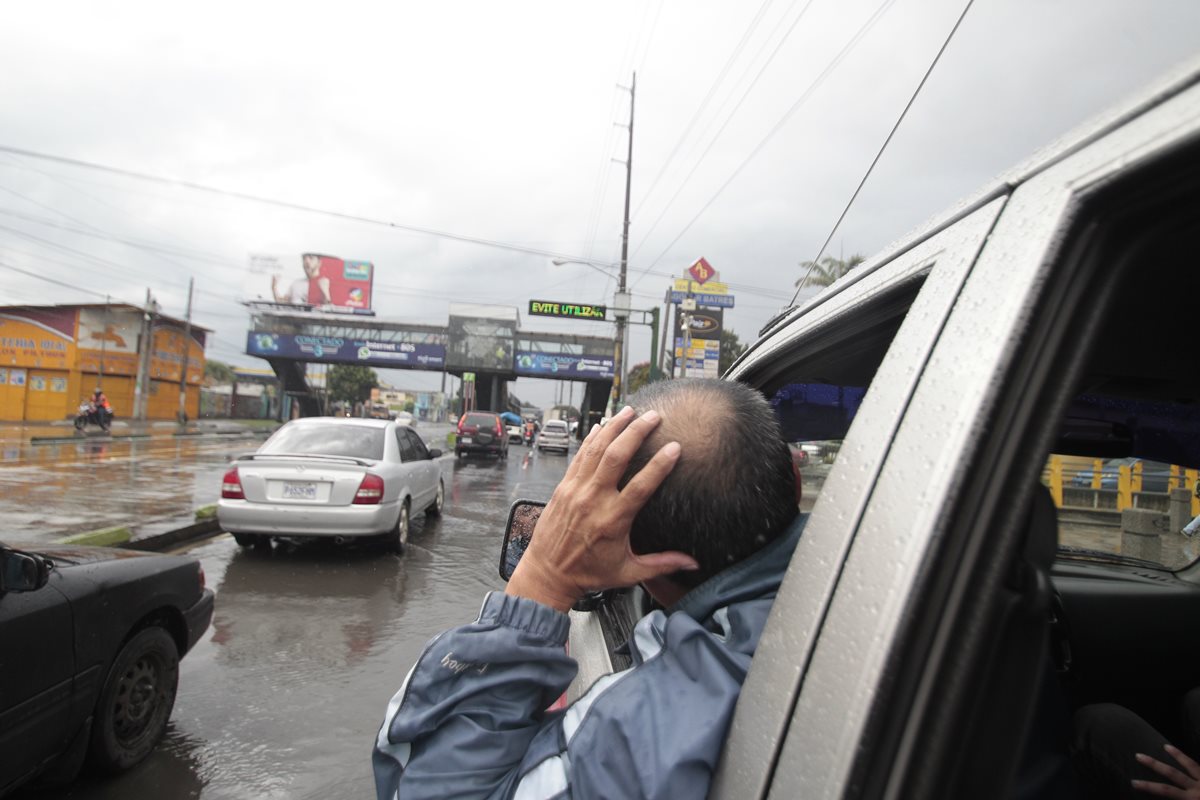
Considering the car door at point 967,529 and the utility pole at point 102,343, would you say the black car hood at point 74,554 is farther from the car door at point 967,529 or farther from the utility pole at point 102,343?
the utility pole at point 102,343

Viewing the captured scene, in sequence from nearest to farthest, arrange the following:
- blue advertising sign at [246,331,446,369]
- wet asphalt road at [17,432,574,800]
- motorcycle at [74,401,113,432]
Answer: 1. wet asphalt road at [17,432,574,800]
2. motorcycle at [74,401,113,432]
3. blue advertising sign at [246,331,446,369]

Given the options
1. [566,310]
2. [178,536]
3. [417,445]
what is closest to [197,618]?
[178,536]

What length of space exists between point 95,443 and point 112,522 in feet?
55.4

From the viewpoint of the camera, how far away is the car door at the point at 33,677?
2324 mm

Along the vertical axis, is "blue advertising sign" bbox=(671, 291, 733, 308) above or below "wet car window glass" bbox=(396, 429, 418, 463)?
above

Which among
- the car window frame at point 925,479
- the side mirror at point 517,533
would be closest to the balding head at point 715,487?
the car window frame at point 925,479

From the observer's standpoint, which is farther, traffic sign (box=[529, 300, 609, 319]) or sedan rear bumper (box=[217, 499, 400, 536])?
traffic sign (box=[529, 300, 609, 319])

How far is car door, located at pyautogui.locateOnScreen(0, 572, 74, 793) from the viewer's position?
2324 mm

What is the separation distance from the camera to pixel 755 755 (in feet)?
2.64

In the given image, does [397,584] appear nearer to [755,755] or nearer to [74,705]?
[74,705]

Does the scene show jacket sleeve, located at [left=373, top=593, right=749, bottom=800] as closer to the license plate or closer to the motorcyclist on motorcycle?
the license plate

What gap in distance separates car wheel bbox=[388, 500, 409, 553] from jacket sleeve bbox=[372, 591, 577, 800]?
6.92 m

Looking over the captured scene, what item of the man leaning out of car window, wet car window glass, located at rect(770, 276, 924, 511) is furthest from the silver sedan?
the man leaning out of car window

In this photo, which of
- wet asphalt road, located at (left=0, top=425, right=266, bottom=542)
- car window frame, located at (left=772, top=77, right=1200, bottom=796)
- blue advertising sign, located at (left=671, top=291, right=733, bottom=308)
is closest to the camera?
car window frame, located at (left=772, top=77, right=1200, bottom=796)
